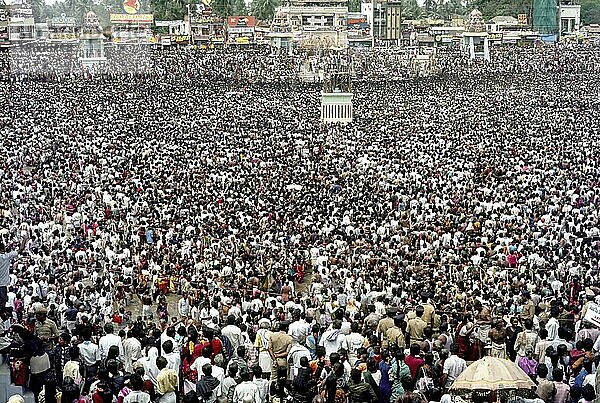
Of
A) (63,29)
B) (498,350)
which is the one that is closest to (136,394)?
(498,350)

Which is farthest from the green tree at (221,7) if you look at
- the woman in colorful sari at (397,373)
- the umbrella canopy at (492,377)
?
the umbrella canopy at (492,377)

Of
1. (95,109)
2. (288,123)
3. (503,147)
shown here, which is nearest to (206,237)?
(503,147)

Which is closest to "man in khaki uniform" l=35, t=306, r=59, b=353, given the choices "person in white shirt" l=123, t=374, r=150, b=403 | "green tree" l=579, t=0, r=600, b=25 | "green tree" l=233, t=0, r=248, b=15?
"person in white shirt" l=123, t=374, r=150, b=403

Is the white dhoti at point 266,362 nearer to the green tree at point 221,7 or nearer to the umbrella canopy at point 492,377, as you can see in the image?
the umbrella canopy at point 492,377

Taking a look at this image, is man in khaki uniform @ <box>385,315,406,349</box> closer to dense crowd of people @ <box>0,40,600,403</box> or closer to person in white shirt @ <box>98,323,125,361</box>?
dense crowd of people @ <box>0,40,600,403</box>

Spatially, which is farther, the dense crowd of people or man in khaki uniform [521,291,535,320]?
man in khaki uniform [521,291,535,320]

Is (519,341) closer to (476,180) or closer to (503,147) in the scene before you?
(476,180)
